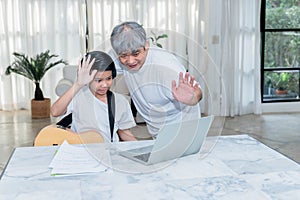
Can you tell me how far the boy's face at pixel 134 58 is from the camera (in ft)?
5.80

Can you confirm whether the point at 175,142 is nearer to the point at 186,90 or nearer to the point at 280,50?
the point at 186,90

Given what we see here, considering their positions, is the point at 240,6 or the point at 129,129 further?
the point at 240,6

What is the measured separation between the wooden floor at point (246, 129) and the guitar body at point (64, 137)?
185 centimetres

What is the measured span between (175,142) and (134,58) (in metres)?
0.44

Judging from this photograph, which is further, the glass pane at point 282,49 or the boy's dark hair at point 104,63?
the glass pane at point 282,49

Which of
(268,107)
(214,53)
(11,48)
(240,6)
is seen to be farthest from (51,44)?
(268,107)

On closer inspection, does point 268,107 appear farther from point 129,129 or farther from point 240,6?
point 129,129

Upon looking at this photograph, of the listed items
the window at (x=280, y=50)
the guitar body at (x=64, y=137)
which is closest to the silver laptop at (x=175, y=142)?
the guitar body at (x=64, y=137)

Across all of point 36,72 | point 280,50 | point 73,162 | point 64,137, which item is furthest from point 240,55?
point 73,162

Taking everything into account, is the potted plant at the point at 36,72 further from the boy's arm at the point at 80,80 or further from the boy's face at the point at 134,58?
the boy's face at the point at 134,58

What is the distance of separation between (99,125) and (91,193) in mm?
737

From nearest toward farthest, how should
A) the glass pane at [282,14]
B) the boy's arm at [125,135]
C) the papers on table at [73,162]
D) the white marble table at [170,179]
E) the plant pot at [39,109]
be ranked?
1. the white marble table at [170,179]
2. the papers on table at [73,162]
3. the boy's arm at [125,135]
4. the plant pot at [39,109]
5. the glass pane at [282,14]

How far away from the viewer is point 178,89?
183 cm

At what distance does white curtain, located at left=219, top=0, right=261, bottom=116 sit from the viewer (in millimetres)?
5559
